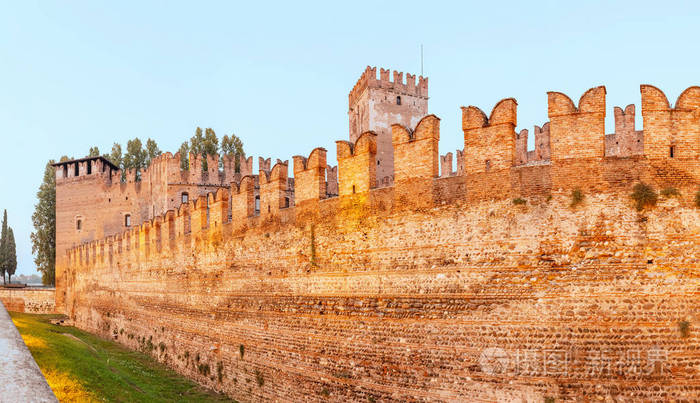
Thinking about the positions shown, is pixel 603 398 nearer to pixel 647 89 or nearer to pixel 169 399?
A: pixel 647 89

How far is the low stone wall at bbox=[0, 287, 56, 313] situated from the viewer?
3916 centimetres

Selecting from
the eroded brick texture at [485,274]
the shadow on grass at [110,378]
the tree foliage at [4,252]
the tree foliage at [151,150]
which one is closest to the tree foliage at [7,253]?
the tree foliage at [4,252]

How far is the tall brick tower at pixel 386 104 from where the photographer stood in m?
37.4

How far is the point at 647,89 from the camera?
8.62 m

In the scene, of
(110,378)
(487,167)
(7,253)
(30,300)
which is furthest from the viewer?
(7,253)

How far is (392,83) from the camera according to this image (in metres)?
38.6

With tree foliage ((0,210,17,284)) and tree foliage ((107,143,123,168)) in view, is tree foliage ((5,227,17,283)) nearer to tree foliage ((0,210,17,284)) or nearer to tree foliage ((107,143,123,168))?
tree foliage ((0,210,17,284))

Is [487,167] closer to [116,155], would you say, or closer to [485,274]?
[485,274]

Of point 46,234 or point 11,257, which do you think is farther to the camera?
point 11,257

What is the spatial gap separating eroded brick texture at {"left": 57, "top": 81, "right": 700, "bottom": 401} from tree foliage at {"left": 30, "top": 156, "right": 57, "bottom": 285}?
Answer: 3671cm

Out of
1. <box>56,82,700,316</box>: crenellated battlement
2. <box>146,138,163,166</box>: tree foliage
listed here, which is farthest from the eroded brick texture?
<box>146,138,163,166</box>: tree foliage

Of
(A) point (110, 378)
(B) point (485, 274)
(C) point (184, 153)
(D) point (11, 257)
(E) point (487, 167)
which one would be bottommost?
(A) point (110, 378)

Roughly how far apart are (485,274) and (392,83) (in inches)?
1219

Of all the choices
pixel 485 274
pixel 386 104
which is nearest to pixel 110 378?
pixel 485 274
